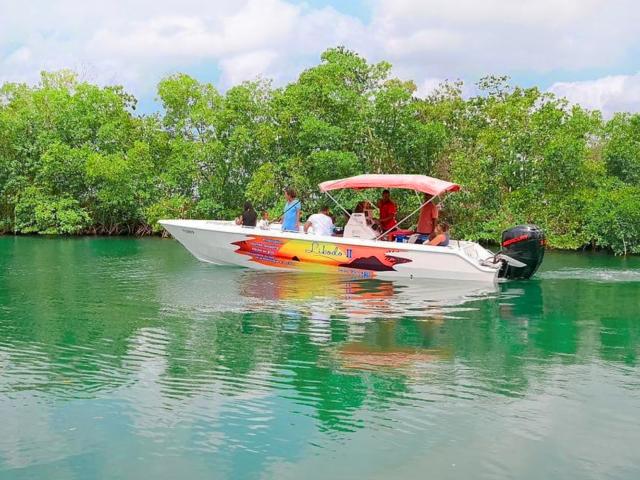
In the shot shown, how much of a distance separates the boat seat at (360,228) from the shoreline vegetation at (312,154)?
37.7 feet

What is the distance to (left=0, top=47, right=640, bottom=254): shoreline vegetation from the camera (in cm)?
2538

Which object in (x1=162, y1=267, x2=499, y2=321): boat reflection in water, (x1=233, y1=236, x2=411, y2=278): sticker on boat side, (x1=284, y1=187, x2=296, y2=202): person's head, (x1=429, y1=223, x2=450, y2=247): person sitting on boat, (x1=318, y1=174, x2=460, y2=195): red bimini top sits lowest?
(x1=162, y1=267, x2=499, y2=321): boat reflection in water

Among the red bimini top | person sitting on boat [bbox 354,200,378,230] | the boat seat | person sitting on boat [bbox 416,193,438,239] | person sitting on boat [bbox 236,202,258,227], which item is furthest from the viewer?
person sitting on boat [bbox 236,202,258,227]

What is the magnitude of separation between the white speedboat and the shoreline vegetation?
34.0 feet

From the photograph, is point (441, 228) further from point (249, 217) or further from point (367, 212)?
point (249, 217)

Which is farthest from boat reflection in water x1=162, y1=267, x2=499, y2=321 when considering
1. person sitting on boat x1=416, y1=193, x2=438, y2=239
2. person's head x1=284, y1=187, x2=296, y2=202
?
person sitting on boat x1=416, y1=193, x2=438, y2=239

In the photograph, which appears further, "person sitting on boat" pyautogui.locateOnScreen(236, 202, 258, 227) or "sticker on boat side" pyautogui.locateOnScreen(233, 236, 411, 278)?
"person sitting on boat" pyautogui.locateOnScreen(236, 202, 258, 227)

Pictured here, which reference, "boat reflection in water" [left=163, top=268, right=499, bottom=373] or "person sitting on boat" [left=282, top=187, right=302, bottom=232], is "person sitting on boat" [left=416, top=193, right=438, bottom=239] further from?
"person sitting on boat" [left=282, top=187, right=302, bottom=232]

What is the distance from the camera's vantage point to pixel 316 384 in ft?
22.3

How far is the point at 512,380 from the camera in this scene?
7.00m

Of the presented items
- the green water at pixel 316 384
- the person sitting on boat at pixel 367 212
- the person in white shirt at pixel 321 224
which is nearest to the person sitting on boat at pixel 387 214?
the person sitting on boat at pixel 367 212

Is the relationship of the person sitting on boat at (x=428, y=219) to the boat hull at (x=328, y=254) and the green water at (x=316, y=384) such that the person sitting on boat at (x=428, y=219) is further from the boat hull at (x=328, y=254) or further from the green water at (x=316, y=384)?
the green water at (x=316, y=384)

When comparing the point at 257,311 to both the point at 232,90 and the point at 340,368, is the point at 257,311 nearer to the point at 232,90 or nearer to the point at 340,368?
the point at 340,368

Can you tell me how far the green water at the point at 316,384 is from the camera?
16.4 feet
